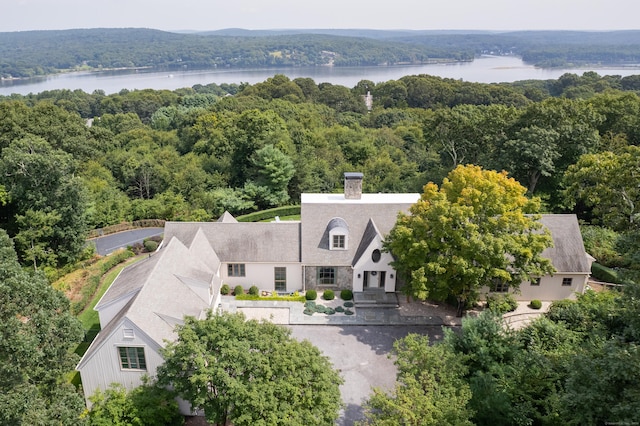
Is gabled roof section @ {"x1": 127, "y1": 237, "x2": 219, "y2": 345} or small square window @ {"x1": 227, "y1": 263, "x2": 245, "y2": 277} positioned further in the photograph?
small square window @ {"x1": 227, "y1": 263, "x2": 245, "y2": 277}

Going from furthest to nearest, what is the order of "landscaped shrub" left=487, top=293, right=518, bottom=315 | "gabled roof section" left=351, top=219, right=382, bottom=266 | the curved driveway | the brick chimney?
the curved driveway, the brick chimney, "gabled roof section" left=351, top=219, right=382, bottom=266, "landscaped shrub" left=487, top=293, right=518, bottom=315

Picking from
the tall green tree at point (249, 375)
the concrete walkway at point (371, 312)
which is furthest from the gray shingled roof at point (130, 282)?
the concrete walkway at point (371, 312)

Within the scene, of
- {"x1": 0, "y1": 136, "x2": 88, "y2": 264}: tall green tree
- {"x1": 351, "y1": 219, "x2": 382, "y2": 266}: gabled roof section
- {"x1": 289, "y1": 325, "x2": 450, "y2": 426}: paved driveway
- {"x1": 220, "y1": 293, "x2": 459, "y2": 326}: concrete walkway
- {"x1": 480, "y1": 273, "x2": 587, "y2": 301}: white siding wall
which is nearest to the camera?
{"x1": 289, "y1": 325, "x2": 450, "y2": 426}: paved driveway

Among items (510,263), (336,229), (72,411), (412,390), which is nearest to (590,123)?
(510,263)

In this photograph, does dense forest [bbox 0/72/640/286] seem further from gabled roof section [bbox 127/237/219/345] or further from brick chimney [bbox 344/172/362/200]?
brick chimney [bbox 344/172/362/200]

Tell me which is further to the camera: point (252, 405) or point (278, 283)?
point (278, 283)

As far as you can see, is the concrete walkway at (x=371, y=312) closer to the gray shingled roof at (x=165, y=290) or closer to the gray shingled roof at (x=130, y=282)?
the gray shingled roof at (x=165, y=290)

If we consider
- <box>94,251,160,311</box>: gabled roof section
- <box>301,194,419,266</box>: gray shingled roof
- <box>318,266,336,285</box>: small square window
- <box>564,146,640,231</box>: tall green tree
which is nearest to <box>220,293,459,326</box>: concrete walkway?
<box>318,266,336,285</box>: small square window

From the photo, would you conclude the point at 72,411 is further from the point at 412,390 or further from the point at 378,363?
the point at 378,363
